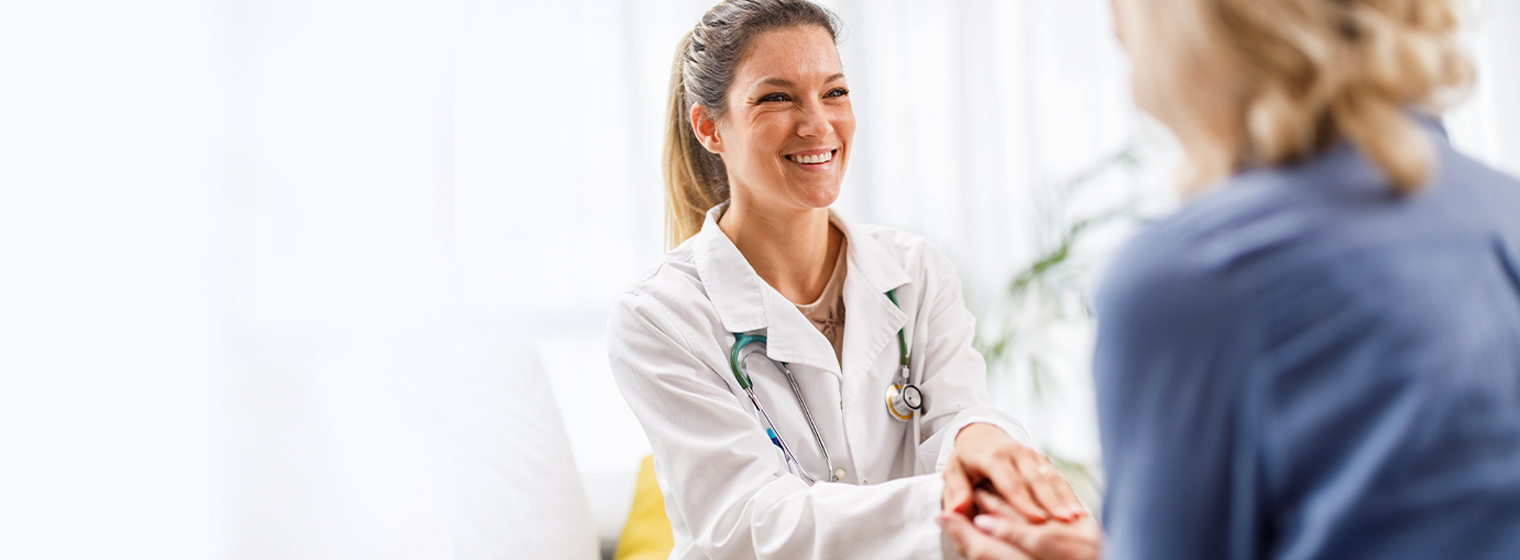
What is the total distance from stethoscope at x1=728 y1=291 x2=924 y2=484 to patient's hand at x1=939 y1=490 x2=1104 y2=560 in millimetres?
345

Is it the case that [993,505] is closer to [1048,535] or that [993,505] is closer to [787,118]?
[1048,535]

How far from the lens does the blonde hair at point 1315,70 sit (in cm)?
57

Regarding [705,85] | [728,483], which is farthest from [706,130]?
[728,483]

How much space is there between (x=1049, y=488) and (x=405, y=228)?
1.39m

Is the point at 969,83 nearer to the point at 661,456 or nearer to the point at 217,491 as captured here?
the point at 661,456

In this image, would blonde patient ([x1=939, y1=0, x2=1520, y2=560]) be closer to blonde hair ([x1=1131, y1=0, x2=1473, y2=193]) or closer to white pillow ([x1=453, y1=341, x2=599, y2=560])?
blonde hair ([x1=1131, y1=0, x2=1473, y2=193])

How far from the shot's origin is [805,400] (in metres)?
1.49

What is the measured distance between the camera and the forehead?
154 cm

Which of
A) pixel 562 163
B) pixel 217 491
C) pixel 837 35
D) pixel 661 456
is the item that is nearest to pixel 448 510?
pixel 217 491

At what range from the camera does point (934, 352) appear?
A: 163cm

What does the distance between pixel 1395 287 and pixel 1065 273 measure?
194 cm

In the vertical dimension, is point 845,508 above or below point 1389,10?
below

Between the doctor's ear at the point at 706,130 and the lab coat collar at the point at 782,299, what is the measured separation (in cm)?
12

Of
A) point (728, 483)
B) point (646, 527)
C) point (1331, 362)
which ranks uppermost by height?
point (1331, 362)
